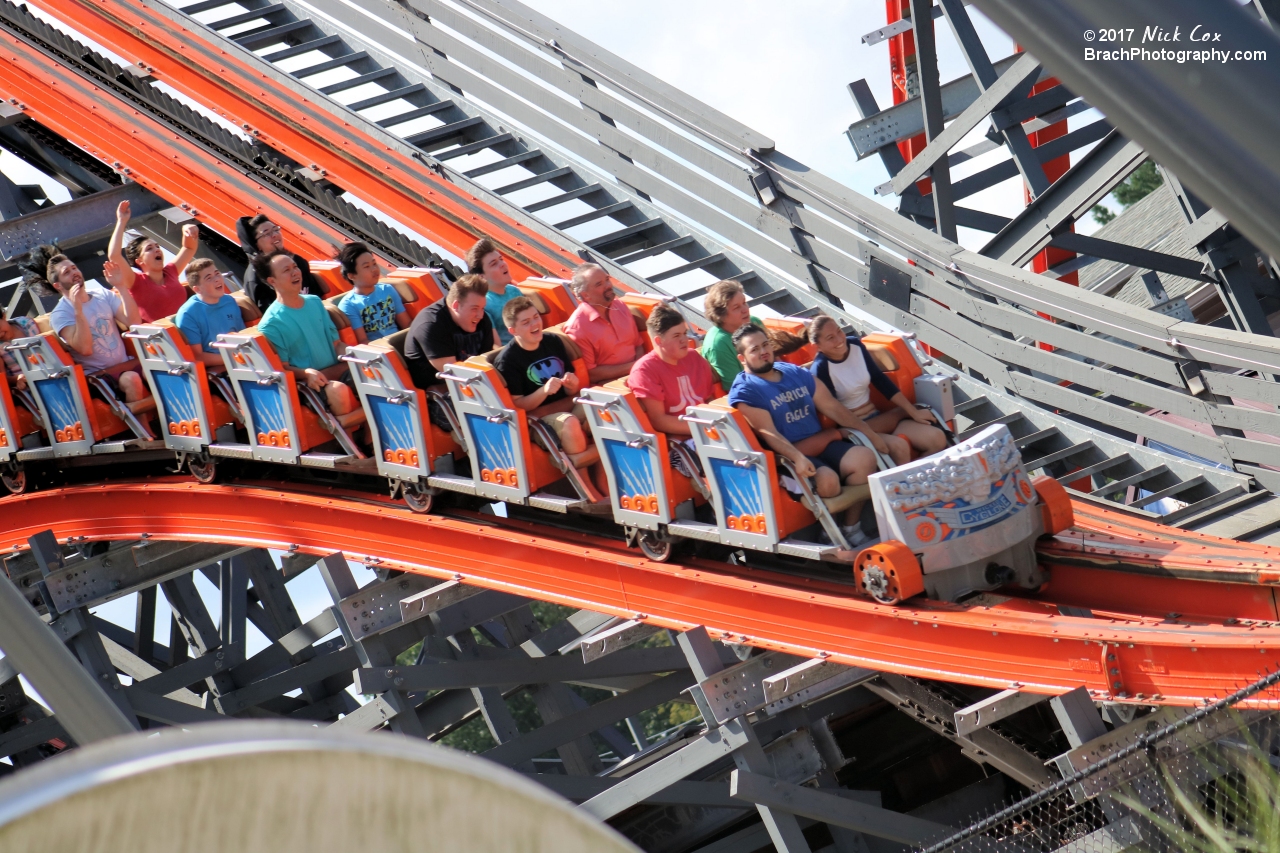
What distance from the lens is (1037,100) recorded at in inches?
341

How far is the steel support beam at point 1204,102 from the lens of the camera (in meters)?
0.99

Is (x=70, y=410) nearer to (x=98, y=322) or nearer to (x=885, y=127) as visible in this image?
(x=98, y=322)

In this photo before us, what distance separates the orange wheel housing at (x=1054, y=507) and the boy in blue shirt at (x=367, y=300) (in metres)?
3.44

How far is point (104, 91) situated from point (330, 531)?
581 cm

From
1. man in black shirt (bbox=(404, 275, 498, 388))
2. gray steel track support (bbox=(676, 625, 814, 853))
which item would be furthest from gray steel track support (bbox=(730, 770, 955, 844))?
man in black shirt (bbox=(404, 275, 498, 388))

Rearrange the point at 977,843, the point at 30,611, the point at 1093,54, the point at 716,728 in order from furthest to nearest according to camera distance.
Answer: the point at 716,728, the point at 977,843, the point at 30,611, the point at 1093,54

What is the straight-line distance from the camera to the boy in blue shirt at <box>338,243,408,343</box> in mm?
7328

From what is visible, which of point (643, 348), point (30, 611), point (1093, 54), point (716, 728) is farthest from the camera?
point (643, 348)

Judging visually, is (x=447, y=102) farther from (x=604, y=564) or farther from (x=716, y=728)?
(x=716, y=728)

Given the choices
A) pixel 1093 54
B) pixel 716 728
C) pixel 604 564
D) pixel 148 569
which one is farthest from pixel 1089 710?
pixel 148 569

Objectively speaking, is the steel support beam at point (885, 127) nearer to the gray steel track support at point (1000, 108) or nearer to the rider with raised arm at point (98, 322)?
the gray steel track support at point (1000, 108)

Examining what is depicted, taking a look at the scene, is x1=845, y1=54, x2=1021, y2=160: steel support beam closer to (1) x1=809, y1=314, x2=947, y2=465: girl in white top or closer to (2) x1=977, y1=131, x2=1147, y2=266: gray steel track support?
(2) x1=977, y1=131, x2=1147, y2=266: gray steel track support

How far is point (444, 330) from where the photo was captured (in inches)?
257

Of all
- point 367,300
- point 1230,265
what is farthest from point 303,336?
point 1230,265
